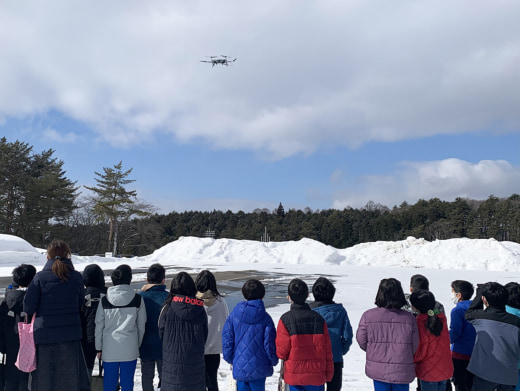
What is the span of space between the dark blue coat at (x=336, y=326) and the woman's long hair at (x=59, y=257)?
2.41 meters

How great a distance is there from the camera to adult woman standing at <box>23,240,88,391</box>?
3.73m

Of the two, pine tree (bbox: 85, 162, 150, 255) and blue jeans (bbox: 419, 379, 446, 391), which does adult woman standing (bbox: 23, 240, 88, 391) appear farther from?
pine tree (bbox: 85, 162, 150, 255)

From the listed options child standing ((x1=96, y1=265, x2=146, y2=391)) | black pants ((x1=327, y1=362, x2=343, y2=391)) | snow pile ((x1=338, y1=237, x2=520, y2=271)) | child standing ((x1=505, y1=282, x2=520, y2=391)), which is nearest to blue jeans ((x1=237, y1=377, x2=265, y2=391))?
black pants ((x1=327, y1=362, x2=343, y2=391))

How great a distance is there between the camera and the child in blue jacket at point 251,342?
354cm

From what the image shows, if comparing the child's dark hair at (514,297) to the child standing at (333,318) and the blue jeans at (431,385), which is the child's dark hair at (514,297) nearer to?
the blue jeans at (431,385)

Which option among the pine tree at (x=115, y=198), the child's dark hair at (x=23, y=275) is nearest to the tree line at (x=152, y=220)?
the pine tree at (x=115, y=198)

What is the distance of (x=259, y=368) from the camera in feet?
11.6

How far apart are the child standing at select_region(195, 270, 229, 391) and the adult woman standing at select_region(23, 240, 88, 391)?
1201 millimetres

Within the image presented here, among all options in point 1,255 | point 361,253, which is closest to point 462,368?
point 1,255

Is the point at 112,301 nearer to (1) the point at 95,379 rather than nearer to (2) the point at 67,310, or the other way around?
(2) the point at 67,310

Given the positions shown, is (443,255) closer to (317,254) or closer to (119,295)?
(317,254)

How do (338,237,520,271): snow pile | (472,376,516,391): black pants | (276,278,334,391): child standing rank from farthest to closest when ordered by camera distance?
(338,237,520,271): snow pile → (472,376,516,391): black pants → (276,278,334,391): child standing

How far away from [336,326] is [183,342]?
57.5 inches

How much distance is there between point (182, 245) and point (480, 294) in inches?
1191
